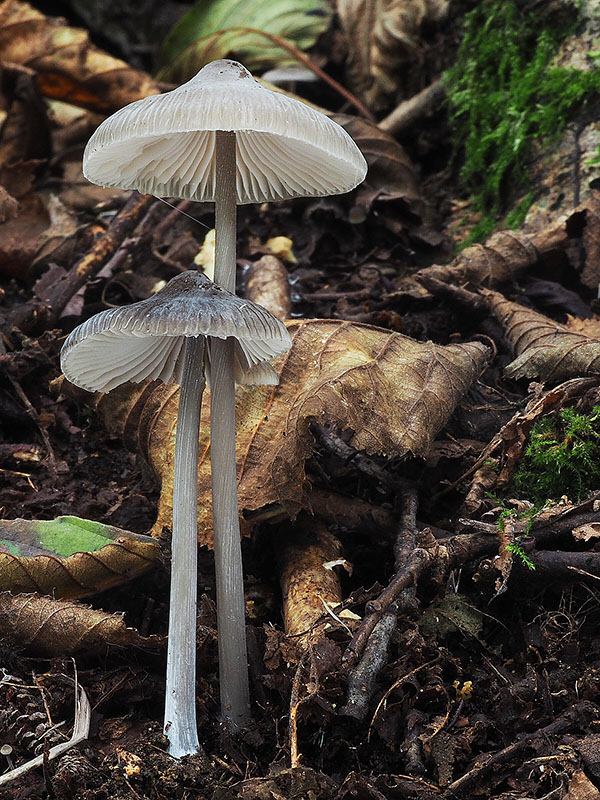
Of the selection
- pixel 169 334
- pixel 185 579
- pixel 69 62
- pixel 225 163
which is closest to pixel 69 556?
pixel 185 579

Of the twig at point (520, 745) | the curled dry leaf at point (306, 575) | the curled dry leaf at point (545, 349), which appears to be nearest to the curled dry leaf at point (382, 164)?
the curled dry leaf at point (545, 349)

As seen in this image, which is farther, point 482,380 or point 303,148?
point 482,380

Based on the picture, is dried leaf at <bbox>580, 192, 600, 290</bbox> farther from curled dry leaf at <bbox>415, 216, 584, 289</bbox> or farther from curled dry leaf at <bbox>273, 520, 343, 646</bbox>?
curled dry leaf at <bbox>273, 520, 343, 646</bbox>

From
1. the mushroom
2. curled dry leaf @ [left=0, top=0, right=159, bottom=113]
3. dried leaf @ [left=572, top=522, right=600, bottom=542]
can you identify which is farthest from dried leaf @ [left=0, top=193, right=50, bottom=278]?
dried leaf @ [left=572, top=522, right=600, bottom=542]

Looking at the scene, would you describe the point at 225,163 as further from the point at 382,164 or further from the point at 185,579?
the point at 382,164

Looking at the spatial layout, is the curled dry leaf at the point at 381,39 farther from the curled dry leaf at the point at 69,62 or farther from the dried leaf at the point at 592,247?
the dried leaf at the point at 592,247

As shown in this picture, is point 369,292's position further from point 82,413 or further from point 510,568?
point 510,568

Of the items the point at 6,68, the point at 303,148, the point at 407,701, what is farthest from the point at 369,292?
the point at 6,68
